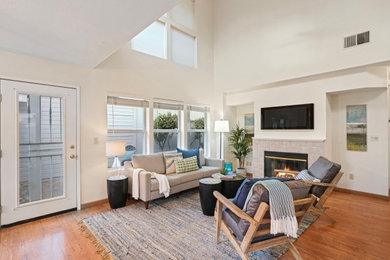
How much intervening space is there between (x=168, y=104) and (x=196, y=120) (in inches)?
42.6

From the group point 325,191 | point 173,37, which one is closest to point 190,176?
point 325,191

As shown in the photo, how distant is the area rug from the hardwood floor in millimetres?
150

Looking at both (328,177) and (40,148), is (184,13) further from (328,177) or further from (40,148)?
(328,177)

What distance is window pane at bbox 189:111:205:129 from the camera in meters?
5.22

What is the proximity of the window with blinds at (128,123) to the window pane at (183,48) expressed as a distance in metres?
1.70

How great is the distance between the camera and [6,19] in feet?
6.05

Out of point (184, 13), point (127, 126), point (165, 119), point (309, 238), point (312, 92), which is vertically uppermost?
point (184, 13)

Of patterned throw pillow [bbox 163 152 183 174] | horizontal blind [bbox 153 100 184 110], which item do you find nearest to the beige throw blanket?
patterned throw pillow [bbox 163 152 183 174]

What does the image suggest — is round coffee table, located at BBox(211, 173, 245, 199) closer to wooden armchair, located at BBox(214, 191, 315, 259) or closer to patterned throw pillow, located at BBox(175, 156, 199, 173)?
patterned throw pillow, located at BBox(175, 156, 199, 173)

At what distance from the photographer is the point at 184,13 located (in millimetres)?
5199

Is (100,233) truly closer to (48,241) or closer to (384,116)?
(48,241)

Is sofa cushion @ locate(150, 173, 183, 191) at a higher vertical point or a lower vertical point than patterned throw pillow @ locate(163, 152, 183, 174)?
lower

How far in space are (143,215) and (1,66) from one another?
2.91 meters

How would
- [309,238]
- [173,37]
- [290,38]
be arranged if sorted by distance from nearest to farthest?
[309,238]
[290,38]
[173,37]
